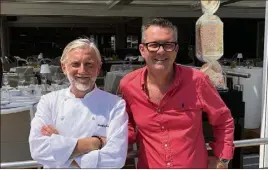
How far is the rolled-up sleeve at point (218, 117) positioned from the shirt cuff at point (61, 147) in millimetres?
541

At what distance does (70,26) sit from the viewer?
16.6m

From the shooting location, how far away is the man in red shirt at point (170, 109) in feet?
4.29

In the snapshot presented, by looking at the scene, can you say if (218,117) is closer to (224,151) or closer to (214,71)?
(224,151)

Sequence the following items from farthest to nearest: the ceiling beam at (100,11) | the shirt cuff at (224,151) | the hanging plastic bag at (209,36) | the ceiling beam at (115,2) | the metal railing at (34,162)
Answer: the ceiling beam at (100,11), the ceiling beam at (115,2), the hanging plastic bag at (209,36), the shirt cuff at (224,151), the metal railing at (34,162)

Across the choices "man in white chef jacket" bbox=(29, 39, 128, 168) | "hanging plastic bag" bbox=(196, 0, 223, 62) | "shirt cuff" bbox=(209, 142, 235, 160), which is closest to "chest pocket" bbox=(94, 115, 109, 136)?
"man in white chef jacket" bbox=(29, 39, 128, 168)

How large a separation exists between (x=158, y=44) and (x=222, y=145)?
0.52m

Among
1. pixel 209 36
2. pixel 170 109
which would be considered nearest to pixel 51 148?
pixel 170 109

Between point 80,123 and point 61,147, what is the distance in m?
0.11

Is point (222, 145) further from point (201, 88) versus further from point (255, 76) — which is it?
point (255, 76)

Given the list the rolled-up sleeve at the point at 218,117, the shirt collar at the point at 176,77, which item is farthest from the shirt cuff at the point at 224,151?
the shirt collar at the point at 176,77

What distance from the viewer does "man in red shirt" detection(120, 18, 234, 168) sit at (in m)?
1.31

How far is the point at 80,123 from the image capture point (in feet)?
3.95

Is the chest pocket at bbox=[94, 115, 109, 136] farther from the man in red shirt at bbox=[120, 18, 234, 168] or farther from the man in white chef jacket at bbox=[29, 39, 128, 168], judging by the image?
the man in red shirt at bbox=[120, 18, 234, 168]

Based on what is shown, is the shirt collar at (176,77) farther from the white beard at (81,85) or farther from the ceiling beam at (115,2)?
the ceiling beam at (115,2)
